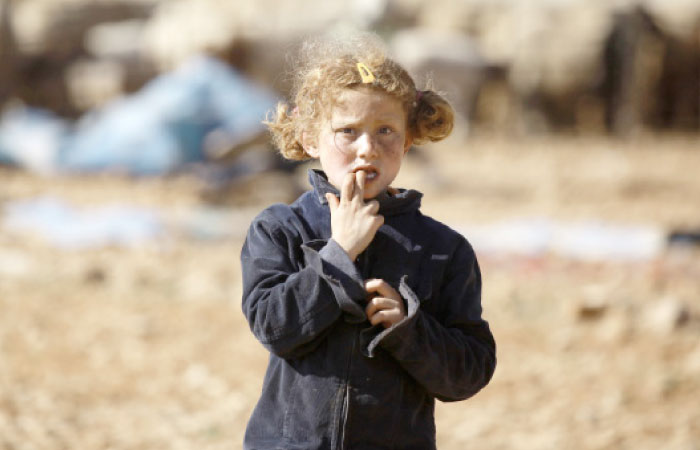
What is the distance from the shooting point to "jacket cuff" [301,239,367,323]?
79.4 inches

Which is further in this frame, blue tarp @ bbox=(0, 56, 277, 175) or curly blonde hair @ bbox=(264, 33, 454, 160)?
blue tarp @ bbox=(0, 56, 277, 175)

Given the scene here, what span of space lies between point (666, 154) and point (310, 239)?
14.0 meters

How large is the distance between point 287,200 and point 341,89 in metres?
7.41

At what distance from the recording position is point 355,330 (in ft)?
6.93

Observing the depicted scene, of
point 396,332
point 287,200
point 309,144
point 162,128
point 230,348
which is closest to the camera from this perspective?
point 396,332

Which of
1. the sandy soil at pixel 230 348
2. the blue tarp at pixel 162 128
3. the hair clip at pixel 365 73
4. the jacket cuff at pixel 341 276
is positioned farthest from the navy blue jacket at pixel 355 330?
the blue tarp at pixel 162 128

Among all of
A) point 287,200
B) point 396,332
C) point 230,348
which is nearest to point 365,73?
point 396,332

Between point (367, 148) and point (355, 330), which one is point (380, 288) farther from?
point (367, 148)

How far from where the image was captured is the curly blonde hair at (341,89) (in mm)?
2186

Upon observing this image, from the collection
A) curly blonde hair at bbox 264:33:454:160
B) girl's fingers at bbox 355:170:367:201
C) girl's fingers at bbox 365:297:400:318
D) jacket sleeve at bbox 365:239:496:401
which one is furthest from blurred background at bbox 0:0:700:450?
girl's fingers at bbox 365:297:400:318

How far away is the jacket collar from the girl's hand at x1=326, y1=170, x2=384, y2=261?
2.3 inches

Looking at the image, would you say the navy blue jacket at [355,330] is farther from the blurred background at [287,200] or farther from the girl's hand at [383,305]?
the blurred background at [287,200]

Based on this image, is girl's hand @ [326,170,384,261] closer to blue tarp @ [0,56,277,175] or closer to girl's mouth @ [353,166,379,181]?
girl's mouth @ [353,166,379,181]

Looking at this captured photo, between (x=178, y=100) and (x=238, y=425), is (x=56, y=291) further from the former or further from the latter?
(x=178, y=100)
